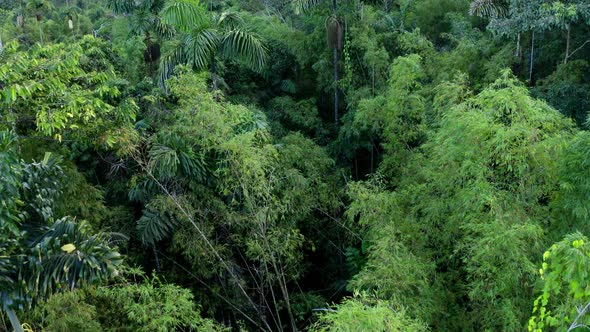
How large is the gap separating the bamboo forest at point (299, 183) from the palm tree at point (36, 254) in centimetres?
2

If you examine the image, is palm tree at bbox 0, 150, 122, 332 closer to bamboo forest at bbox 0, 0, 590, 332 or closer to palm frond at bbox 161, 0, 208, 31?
bamboo forest at bbox 0, 0, 590, 332

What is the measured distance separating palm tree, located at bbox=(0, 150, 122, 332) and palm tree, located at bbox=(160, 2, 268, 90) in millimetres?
3292

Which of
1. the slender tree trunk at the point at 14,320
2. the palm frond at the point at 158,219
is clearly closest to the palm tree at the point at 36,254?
the slender tree trunk at the point at 14,320

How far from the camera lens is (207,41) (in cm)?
705

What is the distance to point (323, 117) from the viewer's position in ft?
35.6

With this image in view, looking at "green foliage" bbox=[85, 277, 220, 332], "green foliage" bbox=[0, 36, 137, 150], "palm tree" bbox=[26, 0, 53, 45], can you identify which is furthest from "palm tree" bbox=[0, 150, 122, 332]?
"palm tree" bbox=[26, 0, 53, 45]

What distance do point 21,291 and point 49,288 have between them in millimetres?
194

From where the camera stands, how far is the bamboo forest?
4.12m

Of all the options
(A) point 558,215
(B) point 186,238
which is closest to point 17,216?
(B) point 186,238

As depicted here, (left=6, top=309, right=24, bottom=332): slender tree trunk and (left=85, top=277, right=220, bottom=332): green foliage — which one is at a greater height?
(left=6, top=309, right=24, bottom=332): slender tree trunk

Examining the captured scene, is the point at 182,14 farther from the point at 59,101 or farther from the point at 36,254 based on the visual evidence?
the point at 36,254

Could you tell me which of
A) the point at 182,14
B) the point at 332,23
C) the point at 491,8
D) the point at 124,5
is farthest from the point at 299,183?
the point at 491,8

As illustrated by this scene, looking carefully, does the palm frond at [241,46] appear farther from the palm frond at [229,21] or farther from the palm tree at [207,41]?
the palm frond at [229,21]

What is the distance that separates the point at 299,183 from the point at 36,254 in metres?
3.52
